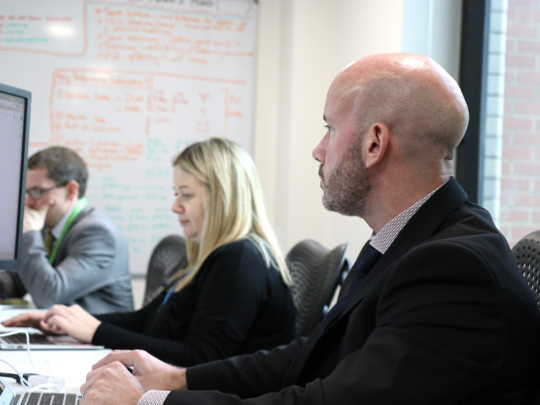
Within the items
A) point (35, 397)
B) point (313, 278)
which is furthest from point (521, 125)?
point (35, 397)

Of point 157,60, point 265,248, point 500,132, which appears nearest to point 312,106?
point 157,60

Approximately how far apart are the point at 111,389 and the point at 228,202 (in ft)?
3.15

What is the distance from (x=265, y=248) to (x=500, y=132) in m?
Result: 1.06

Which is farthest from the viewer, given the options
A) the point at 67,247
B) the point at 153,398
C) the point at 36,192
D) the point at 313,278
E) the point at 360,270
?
the point at 36,192

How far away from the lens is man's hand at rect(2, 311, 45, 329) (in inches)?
79.8

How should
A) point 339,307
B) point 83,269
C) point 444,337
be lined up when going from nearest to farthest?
point 444,337, point 339,307, point 83,269

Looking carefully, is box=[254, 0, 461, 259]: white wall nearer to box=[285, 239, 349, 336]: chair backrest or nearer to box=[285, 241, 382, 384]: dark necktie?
box=[285, 239, 349, 336]: chair backrest

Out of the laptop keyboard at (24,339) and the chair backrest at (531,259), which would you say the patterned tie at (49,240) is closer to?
the laptop keyboard at (24,339)

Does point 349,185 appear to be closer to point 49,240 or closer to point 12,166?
point 12,166

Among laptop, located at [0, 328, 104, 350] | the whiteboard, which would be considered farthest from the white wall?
laptop, located at [0, 328, 104, 350]

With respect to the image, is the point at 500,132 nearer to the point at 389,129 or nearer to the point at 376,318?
the point at 389,129

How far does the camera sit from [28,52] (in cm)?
375

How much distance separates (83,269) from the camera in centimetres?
259

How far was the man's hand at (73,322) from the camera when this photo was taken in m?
1.86
